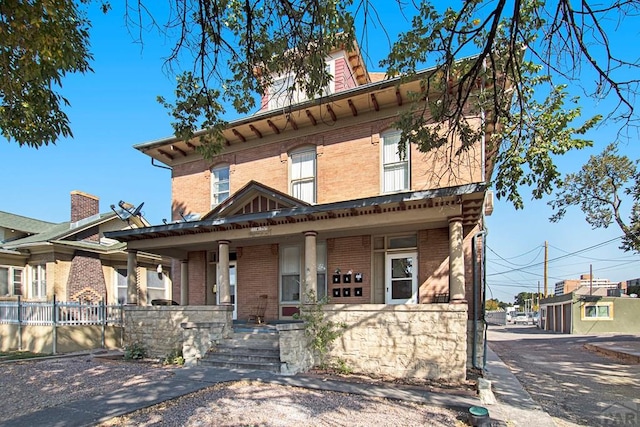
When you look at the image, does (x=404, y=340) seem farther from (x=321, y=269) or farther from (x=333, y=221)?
(x=321, y=269)

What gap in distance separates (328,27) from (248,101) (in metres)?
1.96

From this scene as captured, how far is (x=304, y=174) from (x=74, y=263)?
39.2 ft

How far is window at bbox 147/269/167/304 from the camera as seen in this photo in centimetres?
2017

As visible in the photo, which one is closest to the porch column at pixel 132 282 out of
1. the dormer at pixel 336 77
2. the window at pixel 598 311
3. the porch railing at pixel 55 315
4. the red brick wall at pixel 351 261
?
the porch railing at pixel 55 315

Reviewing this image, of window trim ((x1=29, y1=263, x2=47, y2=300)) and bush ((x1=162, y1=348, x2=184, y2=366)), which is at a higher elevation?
window trim ((x1=29, y1=263, x2=47, y2=300))

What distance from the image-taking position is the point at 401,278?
11.5m

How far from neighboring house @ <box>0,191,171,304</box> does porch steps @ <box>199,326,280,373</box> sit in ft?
25.3

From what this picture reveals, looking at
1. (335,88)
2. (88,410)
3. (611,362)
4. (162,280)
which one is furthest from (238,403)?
(162,280)

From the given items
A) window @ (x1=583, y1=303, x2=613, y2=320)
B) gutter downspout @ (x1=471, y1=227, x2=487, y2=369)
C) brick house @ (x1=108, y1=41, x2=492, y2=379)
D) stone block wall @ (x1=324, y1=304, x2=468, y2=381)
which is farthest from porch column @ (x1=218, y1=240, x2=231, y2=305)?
window @ (x1=583, y1=303, x2=613, y2=320)

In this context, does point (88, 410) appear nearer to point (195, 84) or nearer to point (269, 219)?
point (195, 84)

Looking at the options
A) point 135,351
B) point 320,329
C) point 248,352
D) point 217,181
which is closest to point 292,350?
point 320,329

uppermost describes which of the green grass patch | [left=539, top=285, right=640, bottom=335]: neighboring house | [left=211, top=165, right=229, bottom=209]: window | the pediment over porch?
[left=211, top=165, right=229, bottom=209]: window

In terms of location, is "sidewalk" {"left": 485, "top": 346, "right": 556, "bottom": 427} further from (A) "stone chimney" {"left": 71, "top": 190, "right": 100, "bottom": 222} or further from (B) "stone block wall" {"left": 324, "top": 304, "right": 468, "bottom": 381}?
(A) "stone chimney" {"left": 71, "top": 190, "right": 100, "bottom": 222}

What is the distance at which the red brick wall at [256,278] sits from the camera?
13.0 meters
